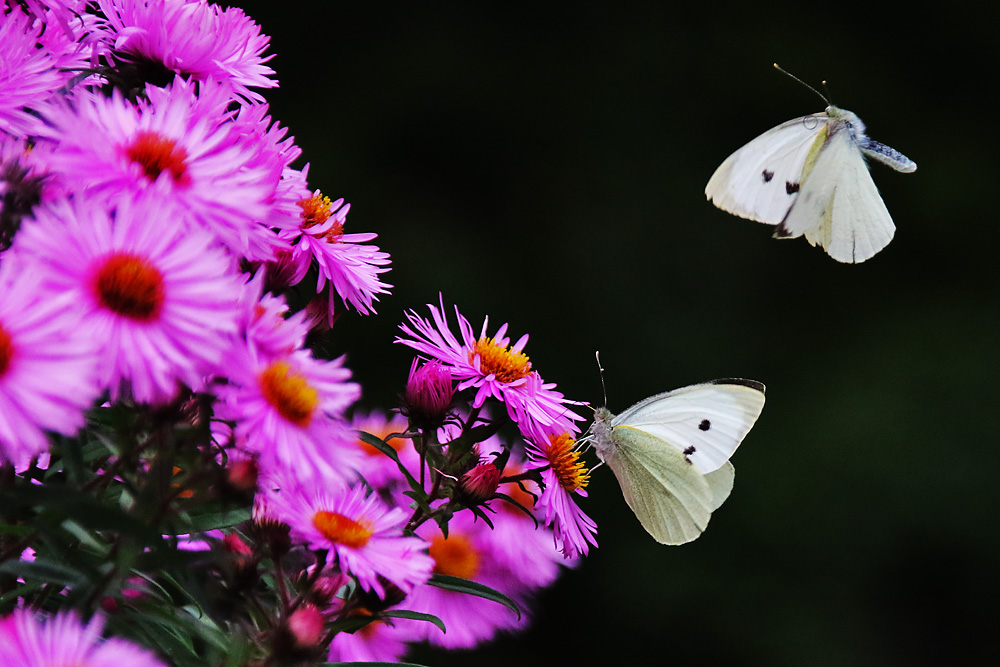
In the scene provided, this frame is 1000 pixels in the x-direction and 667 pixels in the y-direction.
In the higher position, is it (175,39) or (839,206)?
(839,206)

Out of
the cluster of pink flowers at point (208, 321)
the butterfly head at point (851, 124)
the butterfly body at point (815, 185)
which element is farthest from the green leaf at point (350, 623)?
the butterfly head at point (851, 124)

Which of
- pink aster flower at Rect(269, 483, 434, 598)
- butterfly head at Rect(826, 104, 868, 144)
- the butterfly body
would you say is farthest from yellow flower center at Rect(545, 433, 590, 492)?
butterfly head at Rect(826, 104, 868, 144)

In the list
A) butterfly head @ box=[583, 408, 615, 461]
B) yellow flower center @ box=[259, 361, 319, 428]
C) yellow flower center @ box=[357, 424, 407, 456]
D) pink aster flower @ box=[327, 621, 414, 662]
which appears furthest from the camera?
butterfly head @ box=[583, 408, 615, 461]

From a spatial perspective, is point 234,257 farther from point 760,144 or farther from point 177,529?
point 760,144

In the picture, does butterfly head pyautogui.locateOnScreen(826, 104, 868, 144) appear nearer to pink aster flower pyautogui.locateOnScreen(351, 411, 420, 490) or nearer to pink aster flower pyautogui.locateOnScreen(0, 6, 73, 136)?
pink aster flower pyautogui.locateOnScreen(351, 411, 420, 490)

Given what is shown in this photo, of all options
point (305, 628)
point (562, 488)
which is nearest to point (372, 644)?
point (562, 488)

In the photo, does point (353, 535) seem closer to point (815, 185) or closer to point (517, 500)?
point (517, 500)
